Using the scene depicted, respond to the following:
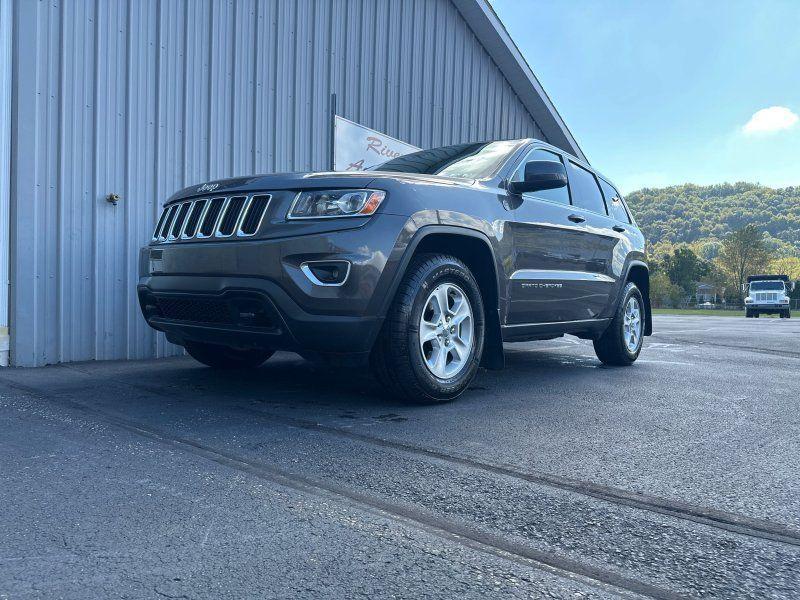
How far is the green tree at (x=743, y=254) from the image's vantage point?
84.5 meters

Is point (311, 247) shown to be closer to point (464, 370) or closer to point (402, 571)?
point (464, 370)

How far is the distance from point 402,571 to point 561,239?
12.2 feet

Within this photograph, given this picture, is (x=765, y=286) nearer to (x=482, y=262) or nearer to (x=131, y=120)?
(x=482, y=262)

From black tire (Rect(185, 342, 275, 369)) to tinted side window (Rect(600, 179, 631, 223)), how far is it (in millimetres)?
3424

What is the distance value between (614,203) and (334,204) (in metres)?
3.80

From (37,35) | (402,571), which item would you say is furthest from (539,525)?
(37,35)

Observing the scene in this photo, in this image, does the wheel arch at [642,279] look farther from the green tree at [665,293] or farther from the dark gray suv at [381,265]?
the green tree at [665,293]

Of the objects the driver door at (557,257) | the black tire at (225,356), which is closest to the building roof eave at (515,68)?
the driver door at (557,257)

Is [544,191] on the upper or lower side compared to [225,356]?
upper

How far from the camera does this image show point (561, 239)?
5000 mm

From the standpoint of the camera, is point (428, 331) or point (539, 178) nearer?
point (428, 331)

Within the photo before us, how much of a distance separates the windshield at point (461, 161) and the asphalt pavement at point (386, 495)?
155 centimetres

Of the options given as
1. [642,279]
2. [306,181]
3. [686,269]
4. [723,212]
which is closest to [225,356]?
[306,181]

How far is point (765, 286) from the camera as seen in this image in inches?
1320
